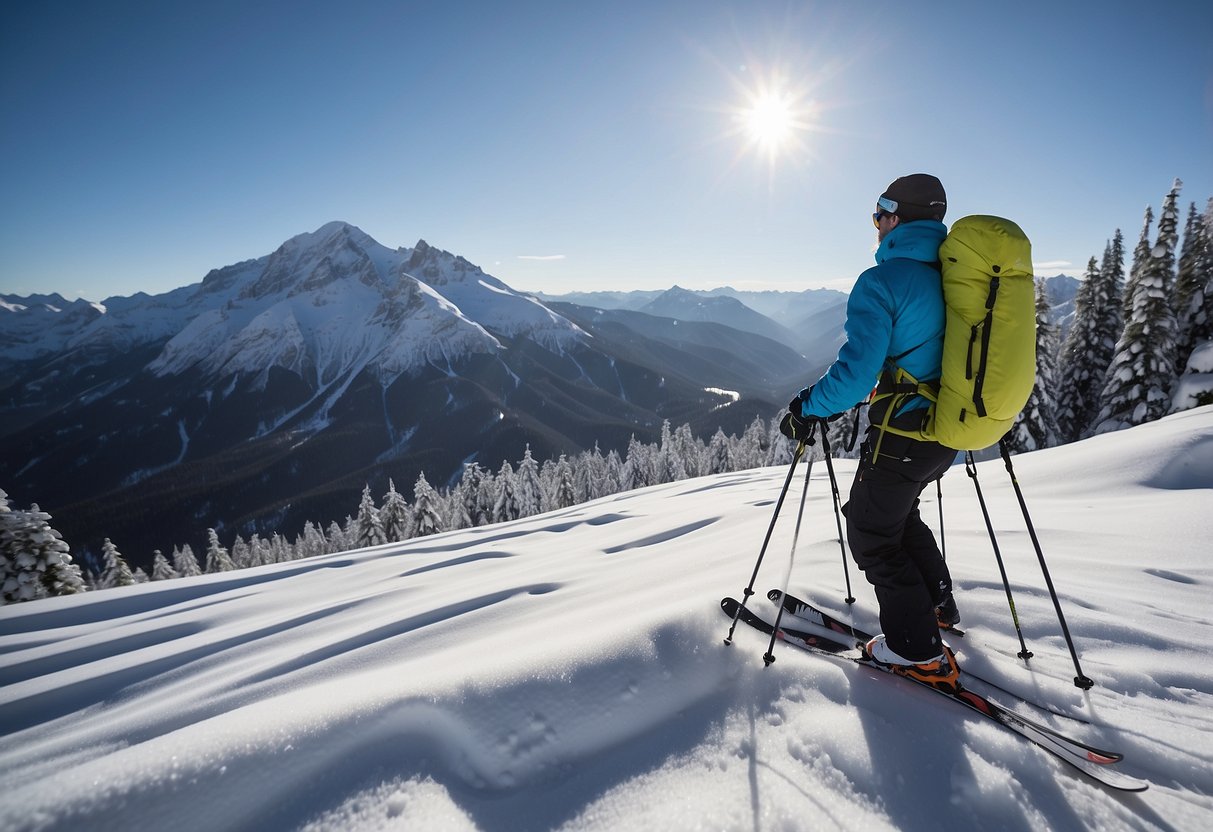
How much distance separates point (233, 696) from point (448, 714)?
177 cm

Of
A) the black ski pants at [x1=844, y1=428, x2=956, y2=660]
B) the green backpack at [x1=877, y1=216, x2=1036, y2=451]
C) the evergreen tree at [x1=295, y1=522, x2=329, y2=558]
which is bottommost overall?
the evergreen tree at [x1=295, y1=522, x2=329, y2=558]

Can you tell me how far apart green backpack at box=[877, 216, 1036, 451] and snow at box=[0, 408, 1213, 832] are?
164cm

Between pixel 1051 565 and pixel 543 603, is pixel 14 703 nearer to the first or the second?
pixel 543 603

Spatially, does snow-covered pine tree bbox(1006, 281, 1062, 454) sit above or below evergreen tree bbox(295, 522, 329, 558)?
above

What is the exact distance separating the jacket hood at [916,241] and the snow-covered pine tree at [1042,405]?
27.5 meters

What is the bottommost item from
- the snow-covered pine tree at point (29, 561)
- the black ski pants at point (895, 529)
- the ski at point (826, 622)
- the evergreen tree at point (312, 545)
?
the evergreen tree at point (312, 545)

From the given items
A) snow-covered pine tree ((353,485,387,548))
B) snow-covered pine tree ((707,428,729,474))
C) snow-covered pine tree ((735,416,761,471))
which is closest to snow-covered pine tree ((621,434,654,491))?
snow-covered pine tree ((707,428,729,474))

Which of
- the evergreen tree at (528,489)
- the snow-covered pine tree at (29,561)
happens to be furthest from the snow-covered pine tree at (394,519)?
the snow-covered pine tree at (29,561)

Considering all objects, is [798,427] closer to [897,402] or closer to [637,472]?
[897,402]

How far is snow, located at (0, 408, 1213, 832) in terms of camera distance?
201cm

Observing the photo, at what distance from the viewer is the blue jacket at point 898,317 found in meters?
2.97

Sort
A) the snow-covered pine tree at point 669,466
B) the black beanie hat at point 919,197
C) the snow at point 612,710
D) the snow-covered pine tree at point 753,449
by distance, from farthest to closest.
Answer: the snow-covered pine tree at point 753,449, the snow-covered pine tree at point 669,466, the black beanie hat at point 919,197, the snow at point 612,710

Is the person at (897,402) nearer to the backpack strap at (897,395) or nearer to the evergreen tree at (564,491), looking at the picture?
the backpack strap at (897,395)

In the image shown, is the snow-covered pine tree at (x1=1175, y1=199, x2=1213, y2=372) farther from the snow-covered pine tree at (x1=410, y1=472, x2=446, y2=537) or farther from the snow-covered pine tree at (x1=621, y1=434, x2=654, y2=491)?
the snow-covered pine tree at (x1=410, y1=472, x2=446, y2=537)
